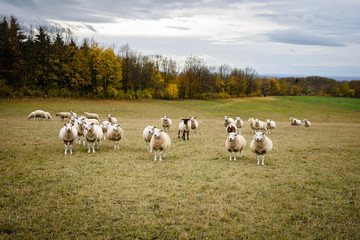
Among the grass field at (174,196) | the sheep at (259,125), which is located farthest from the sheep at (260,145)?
the sheep at (259,125)

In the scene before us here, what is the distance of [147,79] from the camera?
2835 inches

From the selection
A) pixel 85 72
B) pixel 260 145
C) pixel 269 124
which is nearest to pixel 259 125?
pixel 269 124

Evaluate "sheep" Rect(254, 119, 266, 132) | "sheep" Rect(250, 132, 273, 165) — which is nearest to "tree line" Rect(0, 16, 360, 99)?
"sheep" Rect(254, 119, 266, 132)

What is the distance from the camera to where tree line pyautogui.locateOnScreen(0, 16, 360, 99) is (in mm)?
49281

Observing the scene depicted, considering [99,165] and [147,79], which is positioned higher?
[147,79]

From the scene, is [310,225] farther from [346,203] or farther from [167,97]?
[167,97]

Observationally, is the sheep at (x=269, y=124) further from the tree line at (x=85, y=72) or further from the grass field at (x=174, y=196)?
the tree line at (x=85, y=72)

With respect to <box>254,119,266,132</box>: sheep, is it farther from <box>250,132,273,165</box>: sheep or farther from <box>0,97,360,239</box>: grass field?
<box>250,132,273,165</box>: sheep

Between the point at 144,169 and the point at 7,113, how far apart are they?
34115 millimetres

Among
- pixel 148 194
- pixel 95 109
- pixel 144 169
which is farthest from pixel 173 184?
pixel 95 109

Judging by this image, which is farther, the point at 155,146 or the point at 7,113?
the point at 7,113

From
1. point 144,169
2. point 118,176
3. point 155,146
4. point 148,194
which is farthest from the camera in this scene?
point 155,146

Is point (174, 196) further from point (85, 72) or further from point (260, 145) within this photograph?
point (85, 72)

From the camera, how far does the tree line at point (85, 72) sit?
1940 inches
